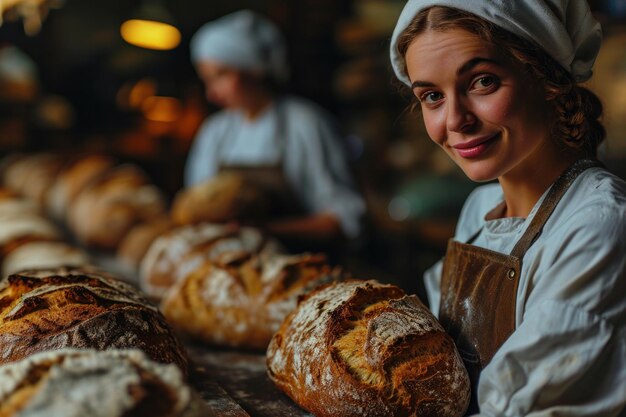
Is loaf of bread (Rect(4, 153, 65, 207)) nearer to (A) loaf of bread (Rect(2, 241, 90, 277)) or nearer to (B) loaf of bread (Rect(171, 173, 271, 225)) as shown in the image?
(A) loaf of bread (Rect(2, 241, 90, 277))

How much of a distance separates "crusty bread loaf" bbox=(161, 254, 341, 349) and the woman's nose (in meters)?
0.90

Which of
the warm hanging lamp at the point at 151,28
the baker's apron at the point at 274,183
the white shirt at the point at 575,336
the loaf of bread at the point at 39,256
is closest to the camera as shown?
the white shirt at the point at 575,336

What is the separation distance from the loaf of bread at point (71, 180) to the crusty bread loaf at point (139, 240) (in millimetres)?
1348

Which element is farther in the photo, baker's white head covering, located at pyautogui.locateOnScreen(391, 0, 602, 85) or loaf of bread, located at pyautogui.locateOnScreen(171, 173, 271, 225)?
loaf of bread, located at pyautogui.locateOnScreen(171, 173, 271, 225)

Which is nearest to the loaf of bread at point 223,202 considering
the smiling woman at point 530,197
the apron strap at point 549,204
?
the smiling woman at point 530,197

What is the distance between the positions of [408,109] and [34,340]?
1.06 metres

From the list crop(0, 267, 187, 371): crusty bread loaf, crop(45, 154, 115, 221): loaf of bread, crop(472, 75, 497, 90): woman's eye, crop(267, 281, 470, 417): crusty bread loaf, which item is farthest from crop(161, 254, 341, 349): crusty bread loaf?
crop(45, 154, 115, 221): loaf of bread

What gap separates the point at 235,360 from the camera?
6.26ft

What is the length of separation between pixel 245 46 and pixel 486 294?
2562 mm

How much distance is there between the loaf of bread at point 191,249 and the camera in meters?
2.66

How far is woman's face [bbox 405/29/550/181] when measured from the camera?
4.02 feet

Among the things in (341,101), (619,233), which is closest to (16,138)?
(341,101)

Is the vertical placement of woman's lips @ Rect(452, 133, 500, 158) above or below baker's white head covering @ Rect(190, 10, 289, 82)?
below

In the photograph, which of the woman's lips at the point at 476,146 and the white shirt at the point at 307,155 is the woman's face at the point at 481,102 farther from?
the white shirt at the point at 307,155
